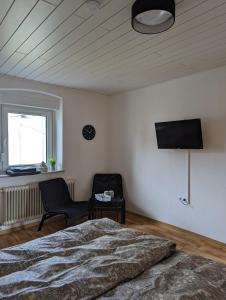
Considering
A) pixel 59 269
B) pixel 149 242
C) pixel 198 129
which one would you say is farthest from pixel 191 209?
pixel 59 269

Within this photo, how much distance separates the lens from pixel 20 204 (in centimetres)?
347

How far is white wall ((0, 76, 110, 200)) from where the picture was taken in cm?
400

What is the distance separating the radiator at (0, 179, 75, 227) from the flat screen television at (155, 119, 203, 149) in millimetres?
2208

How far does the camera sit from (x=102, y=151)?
4586 millimetres

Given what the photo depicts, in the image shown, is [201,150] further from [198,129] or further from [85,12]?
[85,12]

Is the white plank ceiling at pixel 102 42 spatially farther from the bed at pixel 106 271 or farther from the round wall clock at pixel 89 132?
the bed at pixel 106 271

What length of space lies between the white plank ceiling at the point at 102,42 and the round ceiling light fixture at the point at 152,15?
111 mm

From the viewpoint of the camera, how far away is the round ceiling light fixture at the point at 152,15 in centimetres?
147

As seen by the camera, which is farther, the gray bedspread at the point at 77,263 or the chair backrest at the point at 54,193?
the chair backrest at the point at 54,193

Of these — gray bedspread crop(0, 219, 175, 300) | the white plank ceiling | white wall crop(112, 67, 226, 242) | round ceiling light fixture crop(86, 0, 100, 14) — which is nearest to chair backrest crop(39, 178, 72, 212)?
white wall crop(112, 67, 226, 242)

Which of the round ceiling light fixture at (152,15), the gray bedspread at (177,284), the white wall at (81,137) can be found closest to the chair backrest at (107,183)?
the white wall at (81,137)

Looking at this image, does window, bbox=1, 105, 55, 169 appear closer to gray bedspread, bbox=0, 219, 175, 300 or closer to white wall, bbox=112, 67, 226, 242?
white wall, bbox=112, 67, 226, 242

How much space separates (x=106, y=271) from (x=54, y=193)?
260 centimetres

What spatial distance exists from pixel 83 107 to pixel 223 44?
103 inches
